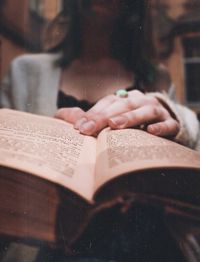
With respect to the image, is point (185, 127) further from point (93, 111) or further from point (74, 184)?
point (74, 184)

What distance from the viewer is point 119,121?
1.28ft

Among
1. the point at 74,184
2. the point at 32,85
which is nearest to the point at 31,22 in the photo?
the point at 32,85

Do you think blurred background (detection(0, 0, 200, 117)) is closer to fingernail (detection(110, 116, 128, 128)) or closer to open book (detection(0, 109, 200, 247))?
fingernail (detection(110, 116, 128, 128))

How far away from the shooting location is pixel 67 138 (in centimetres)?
35

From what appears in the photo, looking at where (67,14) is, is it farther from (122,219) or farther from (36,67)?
(122,219)

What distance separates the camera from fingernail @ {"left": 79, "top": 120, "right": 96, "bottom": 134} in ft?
1.28

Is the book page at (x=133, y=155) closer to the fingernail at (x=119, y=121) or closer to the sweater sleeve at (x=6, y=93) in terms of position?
the fingernail at (x=119, y=121)

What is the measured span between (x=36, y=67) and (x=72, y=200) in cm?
54

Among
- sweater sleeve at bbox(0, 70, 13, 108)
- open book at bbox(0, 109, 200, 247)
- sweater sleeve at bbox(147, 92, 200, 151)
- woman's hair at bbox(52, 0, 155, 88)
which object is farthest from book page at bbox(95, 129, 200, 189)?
sweater sleeve at bbox(0, 70, 13, 108)

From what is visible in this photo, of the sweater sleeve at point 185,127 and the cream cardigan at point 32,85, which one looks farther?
the cream cardigan at point 32,85

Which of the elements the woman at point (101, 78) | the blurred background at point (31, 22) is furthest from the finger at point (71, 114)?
the blurred background at point (31, 22)

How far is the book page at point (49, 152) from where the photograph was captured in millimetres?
243

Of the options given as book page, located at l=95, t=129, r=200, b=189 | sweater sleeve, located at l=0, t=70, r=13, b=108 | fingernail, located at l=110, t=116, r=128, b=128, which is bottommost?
sweater sleeve, located at l=0, t=70, r=13, b=108

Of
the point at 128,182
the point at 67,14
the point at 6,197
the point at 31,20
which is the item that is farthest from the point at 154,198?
the point at 31,20
